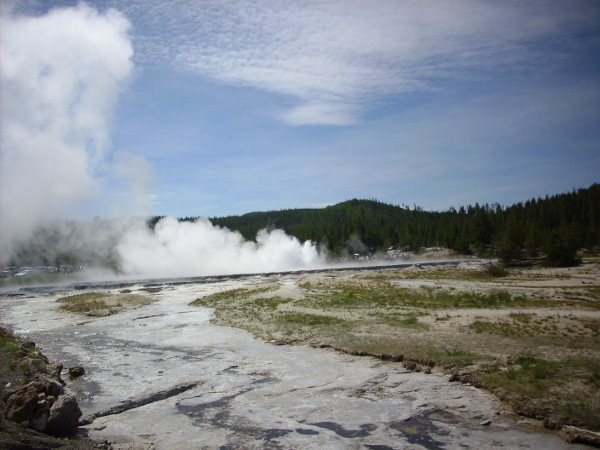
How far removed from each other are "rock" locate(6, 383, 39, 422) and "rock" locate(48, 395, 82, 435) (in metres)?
0.49

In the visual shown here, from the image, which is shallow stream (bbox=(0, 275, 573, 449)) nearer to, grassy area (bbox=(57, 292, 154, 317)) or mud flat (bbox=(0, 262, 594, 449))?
mud flat (bbox=(0, 262, 594, 449))

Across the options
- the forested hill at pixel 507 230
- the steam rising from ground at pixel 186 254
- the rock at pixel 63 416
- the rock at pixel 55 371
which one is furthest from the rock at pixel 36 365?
the forested hill at pixel 507 230

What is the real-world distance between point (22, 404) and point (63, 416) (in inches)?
39.7

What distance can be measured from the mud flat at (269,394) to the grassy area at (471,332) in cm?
37

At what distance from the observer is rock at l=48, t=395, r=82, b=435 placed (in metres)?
10.6

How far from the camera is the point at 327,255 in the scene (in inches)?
4380

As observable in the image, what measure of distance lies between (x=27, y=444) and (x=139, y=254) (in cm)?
7808

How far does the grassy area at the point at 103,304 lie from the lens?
34875mm

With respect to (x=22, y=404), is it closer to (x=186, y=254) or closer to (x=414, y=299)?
(x=414, y=299)

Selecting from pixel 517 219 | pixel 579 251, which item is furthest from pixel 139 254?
pixel 517 219

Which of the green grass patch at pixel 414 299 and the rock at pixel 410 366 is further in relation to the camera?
the green grass patch at pixel 414 299

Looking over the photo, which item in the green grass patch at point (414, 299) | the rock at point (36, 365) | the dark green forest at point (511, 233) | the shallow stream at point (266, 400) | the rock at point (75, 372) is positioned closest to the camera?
the shallow stream at point (266, 400)

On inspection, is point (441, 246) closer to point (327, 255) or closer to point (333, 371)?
point (327, 255)

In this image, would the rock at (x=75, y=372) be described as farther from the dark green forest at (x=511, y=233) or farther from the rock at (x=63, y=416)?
the dark green forest at (x=511, y=233)
